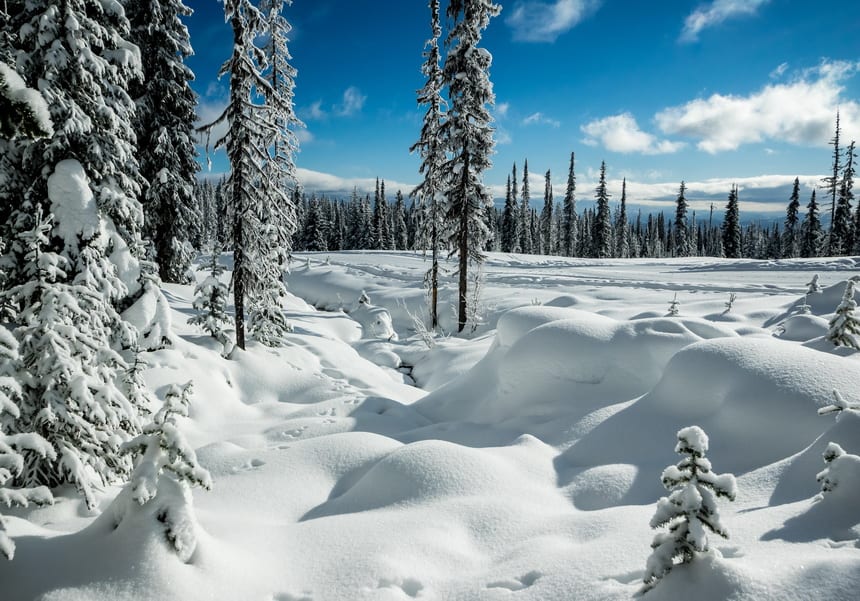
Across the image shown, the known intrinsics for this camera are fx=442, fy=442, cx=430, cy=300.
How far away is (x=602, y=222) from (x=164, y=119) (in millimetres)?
52908

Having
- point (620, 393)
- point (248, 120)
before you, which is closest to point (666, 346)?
point (620, 393)

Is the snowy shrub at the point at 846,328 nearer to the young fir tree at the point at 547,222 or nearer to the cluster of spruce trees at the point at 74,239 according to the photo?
the cluster of spruce trees at the point at 74,239

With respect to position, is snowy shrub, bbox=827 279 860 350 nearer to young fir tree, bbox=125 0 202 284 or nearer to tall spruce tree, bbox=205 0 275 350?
tall spruce tree, bbox=205 0 275 350

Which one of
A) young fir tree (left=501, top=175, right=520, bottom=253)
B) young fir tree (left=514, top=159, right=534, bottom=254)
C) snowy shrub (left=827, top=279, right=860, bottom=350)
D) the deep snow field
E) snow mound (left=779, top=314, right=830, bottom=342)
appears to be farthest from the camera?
young fir tree (left=514, top=159, right=534, bottom=254)

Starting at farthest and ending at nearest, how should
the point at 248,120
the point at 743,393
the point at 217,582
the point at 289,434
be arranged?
the point at 248,120 < the point at 289,434 < the point at 743,393 < the point at 217,582

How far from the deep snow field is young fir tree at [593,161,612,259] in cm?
5083

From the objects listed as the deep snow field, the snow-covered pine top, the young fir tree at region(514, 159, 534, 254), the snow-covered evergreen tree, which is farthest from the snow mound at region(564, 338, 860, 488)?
the young fir tree at region(514, 159, 534, 254)

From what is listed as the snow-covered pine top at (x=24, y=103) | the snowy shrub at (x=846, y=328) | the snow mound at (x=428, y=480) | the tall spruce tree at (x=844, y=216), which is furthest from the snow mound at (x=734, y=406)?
the tall spruce tree at (x=844, y=216)

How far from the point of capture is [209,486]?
12.6 feet

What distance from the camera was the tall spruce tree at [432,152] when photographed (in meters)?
19.8

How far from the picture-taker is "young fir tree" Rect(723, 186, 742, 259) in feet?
182

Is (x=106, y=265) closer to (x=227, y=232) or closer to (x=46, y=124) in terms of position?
(x=46, y=124)

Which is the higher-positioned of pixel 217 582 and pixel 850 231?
pixel 850 231

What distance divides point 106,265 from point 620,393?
9.04 metres
